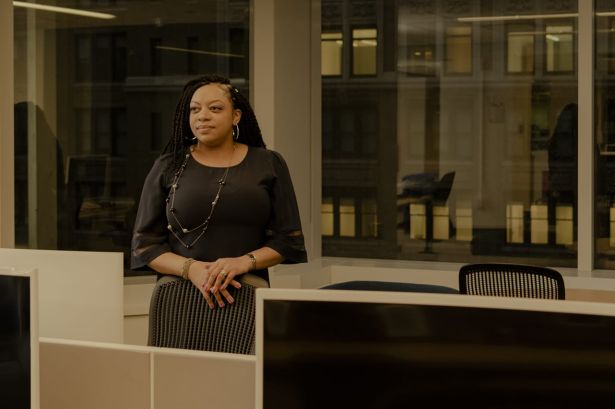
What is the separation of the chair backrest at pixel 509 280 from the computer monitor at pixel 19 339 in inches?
98.0

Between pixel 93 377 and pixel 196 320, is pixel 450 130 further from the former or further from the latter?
pixel 93 377

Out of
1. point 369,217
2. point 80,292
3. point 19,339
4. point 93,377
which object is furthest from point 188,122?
point 369,217

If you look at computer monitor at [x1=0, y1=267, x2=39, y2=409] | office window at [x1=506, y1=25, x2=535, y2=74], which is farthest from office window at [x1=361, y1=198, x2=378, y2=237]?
computer monitor at [x1=0, y1=267, x2=39, y2=409]

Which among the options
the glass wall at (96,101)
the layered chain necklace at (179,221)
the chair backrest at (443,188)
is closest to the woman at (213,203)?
the layered chain necklace at (179,221)

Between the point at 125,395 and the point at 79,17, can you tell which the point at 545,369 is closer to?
the point at 125,395

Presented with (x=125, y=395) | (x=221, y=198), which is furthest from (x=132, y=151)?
(x=125, y=395)

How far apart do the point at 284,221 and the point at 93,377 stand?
1.14m

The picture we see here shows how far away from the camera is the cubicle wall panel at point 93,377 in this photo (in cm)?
175

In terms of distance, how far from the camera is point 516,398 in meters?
1.33

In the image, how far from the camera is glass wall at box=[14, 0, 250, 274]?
16.5ft

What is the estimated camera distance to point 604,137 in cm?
549

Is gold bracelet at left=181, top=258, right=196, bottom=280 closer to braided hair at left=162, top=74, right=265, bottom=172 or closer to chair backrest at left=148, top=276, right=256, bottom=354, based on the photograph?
chair backrest at left=148, top=276, right=256, bottom=354

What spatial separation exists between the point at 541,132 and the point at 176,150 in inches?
128

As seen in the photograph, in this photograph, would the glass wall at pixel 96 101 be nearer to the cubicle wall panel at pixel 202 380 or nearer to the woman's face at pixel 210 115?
the woman's face at pixel 210 115
